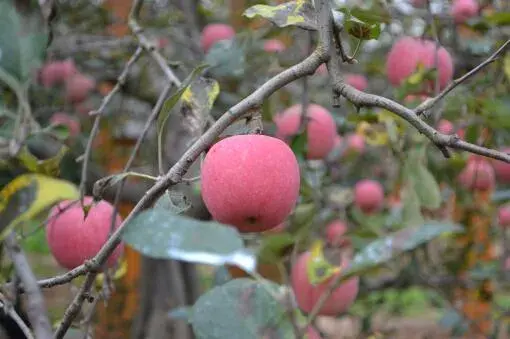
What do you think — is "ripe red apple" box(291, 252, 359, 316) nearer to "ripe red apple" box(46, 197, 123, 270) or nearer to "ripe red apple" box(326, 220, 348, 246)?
"ripe red apple" box(46, 197, 123, 270)

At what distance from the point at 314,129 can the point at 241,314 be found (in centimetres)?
73

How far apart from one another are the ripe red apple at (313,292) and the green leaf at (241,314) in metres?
0.39

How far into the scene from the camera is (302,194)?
145cm

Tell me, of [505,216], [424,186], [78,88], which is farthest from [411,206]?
[78,88]

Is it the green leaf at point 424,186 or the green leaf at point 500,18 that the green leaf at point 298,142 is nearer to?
the green leaf at point 424,186

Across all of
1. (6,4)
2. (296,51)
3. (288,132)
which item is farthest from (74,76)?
(6,4)

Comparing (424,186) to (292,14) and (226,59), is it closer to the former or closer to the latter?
(226,59)

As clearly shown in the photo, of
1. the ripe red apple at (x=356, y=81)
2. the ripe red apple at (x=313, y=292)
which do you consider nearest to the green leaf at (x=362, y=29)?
the ripe red apple at (x=313, y=292)

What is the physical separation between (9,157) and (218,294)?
1.30 feet

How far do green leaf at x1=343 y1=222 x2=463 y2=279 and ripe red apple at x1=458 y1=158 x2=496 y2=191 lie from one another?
114 cm

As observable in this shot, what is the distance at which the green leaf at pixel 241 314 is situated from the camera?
0.68m

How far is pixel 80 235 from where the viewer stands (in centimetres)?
88

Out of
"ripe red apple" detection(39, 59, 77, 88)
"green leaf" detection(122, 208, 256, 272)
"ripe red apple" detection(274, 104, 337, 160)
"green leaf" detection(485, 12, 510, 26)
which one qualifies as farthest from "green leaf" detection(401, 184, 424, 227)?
"ripe red apple" detection(39, 59, 77, 88)

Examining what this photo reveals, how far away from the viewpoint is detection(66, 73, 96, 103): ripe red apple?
2.02m
